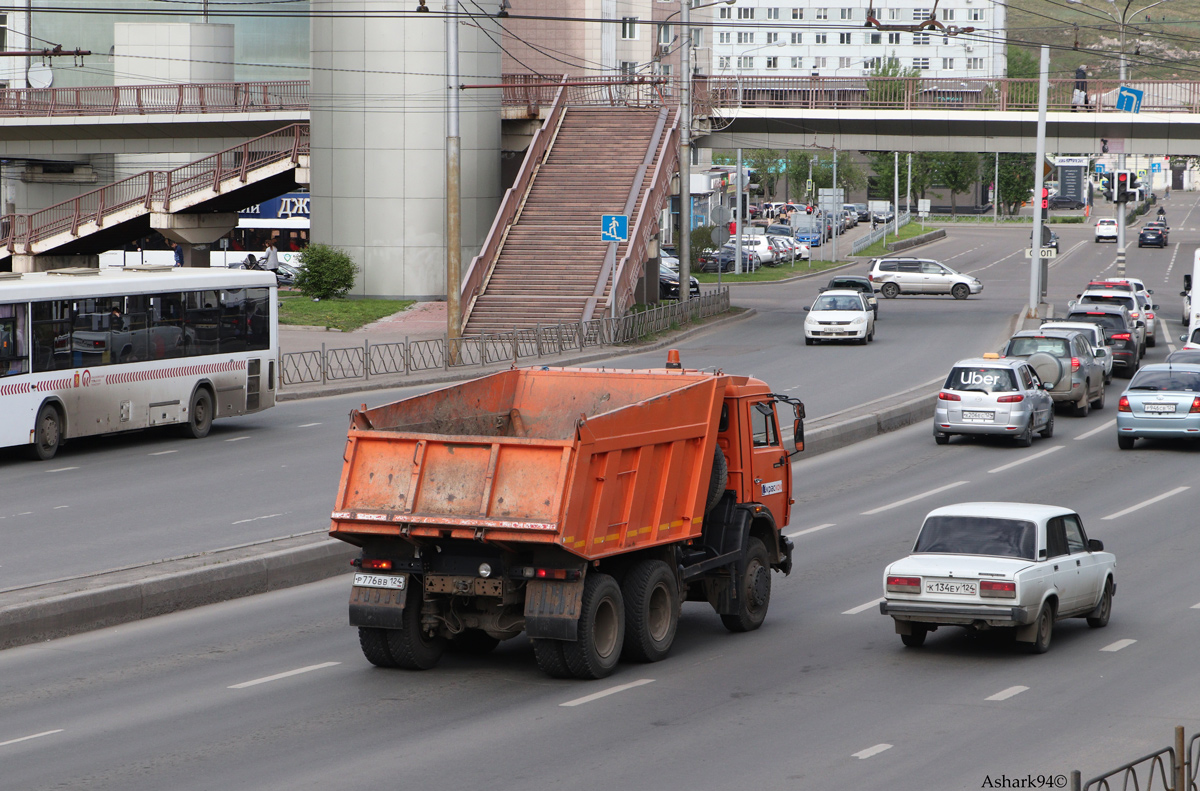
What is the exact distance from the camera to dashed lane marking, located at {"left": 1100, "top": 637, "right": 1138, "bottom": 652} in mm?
13305

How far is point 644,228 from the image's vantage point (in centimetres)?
4691

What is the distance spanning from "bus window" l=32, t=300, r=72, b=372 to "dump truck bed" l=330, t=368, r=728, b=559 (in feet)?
41.2

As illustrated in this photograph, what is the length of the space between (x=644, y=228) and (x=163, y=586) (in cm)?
3366

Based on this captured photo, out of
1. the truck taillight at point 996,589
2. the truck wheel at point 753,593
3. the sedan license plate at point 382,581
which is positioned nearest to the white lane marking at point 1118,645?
the truck taillight at point 996,589

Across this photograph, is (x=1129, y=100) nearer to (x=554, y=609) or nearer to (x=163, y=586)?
(x=163, y=586)

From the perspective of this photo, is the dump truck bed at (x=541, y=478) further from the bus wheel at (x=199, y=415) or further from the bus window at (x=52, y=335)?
the bus wheel at (x=199, y=415)

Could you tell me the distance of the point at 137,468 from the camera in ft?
75.5

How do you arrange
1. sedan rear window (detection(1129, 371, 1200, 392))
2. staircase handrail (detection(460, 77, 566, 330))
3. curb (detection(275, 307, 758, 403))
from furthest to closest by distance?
1. staircase handrail (detection(460, 77, 566, 330))
2. curb (detection(275, 307, 758, 403))
3. sedan rear window (detection(1129, 371, 1200, 392))

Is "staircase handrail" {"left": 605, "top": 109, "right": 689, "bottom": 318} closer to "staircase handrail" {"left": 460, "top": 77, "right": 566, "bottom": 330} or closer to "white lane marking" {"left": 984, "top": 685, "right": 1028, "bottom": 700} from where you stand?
"staircase handrail" {"left": 460, "top": 77, "right": 566, "bottom": 330}

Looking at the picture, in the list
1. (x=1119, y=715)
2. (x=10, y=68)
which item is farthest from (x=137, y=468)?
(x=10, y=68)

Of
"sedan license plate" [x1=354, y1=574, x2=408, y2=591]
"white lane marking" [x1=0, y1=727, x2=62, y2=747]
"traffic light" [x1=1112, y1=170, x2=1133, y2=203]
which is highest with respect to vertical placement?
"traffic light" [x1=1112, y1=170, x2=1133, y2=203]

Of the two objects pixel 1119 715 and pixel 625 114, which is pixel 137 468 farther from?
pixel 625 114

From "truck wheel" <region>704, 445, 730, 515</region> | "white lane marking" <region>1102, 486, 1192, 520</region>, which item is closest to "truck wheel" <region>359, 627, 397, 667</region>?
"truck wheel" <region>704, 445, 730, 515</region>

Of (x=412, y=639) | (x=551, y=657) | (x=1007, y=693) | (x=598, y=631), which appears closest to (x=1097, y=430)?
(x=1007, y=693)
